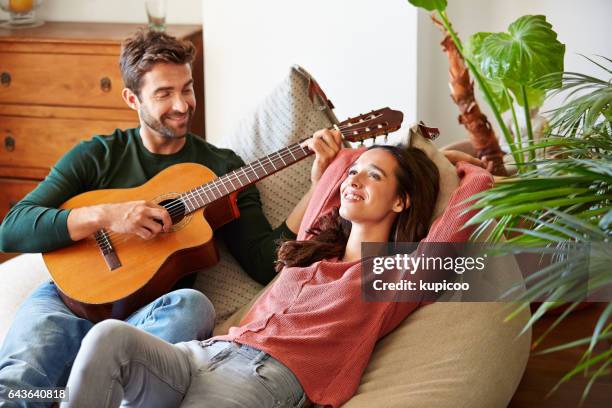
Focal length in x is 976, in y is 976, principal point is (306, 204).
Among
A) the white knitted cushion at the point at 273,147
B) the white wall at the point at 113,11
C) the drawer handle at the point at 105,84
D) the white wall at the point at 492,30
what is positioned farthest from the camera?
the white wall at the point at 113,11

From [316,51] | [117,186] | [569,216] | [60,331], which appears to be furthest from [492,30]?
[569,216]

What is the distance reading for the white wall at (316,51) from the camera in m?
3.47

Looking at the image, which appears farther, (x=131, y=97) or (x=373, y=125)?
(x=131, y=97)

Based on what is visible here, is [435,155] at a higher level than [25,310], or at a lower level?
higher

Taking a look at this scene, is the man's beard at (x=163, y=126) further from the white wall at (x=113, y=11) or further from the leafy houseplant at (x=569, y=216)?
the white wall at (x=113, y=11)

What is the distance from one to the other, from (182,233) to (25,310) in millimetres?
409

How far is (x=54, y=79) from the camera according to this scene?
12.6ft

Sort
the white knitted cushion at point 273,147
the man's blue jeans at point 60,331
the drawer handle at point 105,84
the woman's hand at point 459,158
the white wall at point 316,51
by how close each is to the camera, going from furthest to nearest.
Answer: the drawer handle at point 105,84 < the white wall at point 316,51 < the white knitted cushion at point 273,147 < the woman's hand at point 459,158 < the man's blue jeans at point 60,331

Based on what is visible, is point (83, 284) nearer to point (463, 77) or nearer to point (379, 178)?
point (379, 178)

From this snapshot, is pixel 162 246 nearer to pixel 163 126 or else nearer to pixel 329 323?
pixel 163 126

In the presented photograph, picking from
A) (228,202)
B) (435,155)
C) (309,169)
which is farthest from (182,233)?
(435,155)

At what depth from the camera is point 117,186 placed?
251 cm

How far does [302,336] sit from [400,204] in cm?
39

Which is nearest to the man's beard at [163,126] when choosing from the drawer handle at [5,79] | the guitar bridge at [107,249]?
the guitar bridge at [107,249]
